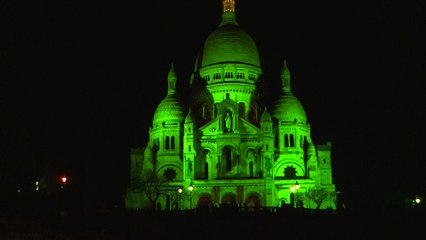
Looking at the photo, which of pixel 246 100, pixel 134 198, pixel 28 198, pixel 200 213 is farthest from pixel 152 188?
pixel 28 198

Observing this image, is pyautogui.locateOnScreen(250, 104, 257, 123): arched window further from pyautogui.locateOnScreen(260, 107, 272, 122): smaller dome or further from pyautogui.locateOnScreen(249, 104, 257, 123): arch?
pyautogui.locateOnScreen(260, 107, 272, 122): smaller dome

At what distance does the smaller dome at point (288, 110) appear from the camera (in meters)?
102

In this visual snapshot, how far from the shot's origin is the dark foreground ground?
42250 mm

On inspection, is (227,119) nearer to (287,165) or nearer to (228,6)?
(287,165)

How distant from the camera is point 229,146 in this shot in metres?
94.6

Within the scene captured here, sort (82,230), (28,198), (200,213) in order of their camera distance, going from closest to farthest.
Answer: (82,230) < (28,198) < (200,213)

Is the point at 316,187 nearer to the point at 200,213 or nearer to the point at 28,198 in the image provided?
the point at 200,213

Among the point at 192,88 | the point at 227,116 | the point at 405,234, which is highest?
the point at 192,88

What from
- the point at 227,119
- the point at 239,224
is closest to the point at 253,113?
the point at 227,119

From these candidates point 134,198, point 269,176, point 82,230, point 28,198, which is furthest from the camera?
point 134,198

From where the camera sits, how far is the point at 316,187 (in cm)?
9625

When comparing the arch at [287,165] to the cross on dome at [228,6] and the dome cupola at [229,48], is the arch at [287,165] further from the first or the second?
the cross on dome at [228,6]

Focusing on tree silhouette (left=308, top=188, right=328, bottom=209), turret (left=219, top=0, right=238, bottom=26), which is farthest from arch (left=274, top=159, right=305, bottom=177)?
turret (left=219, top=0, right=238, bottom=26)

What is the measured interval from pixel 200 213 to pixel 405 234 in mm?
14720
